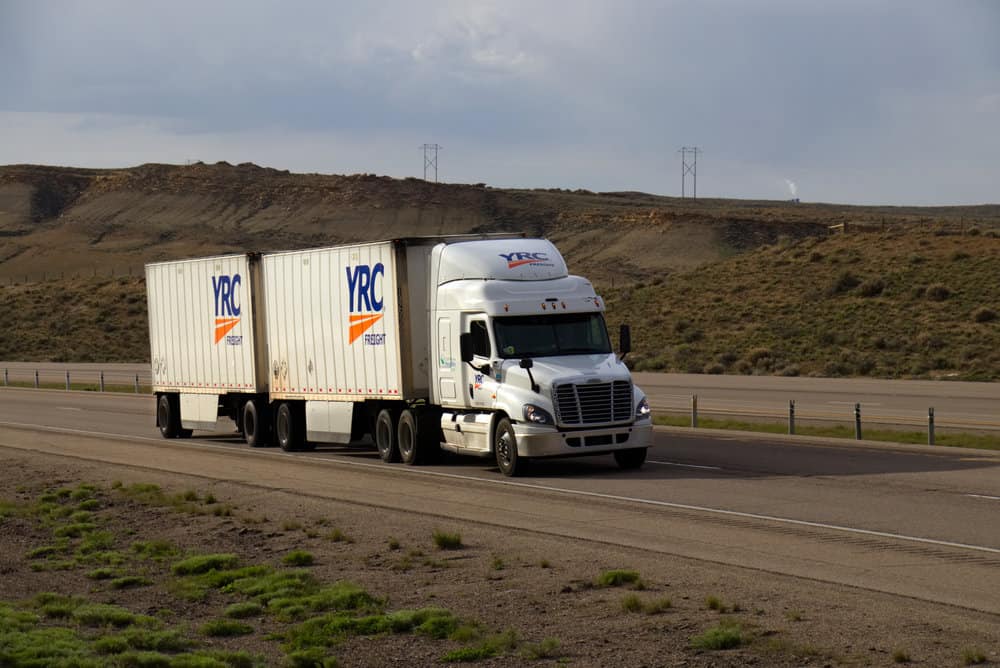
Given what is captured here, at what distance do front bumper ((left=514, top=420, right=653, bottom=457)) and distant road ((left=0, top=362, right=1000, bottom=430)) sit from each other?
12.5 metres

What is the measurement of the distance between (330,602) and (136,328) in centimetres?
9114

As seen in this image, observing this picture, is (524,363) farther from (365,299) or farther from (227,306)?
(227,306)

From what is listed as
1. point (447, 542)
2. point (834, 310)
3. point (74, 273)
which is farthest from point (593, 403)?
point (74, 273)

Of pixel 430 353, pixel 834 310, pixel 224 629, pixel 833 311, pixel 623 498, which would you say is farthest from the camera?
pixel 834 310

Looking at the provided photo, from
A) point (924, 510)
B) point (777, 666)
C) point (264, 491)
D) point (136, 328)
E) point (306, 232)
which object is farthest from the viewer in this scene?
point (306, 232)

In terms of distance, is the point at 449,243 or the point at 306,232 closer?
the point at 449,243

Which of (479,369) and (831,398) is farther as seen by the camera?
(831,398)

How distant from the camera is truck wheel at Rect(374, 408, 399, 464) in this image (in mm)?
24078

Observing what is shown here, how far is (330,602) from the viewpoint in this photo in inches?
444

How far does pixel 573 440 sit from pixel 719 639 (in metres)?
11.0

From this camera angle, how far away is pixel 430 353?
23.0 m

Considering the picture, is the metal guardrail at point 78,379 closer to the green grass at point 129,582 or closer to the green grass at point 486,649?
the green grass at point 129,582

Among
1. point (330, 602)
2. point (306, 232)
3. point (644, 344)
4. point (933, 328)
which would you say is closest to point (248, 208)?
point (306, 232)

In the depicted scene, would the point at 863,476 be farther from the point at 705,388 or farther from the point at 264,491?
the point at 705,388
